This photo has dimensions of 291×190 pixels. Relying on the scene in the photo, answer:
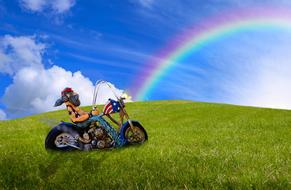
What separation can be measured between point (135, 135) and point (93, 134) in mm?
1486

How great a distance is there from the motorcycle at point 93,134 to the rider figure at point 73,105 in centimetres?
16

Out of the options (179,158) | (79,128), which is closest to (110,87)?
(79,128)

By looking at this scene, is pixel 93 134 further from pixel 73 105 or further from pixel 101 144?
pixel 73 105

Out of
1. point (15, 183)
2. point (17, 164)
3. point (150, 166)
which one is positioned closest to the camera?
point (15, 183)

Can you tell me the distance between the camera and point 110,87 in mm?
11805

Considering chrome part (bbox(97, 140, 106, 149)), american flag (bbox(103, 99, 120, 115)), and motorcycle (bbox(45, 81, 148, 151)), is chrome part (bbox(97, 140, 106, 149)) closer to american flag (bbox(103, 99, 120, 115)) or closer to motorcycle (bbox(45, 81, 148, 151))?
motorcycle (bbox(45, 81, 148, 151))

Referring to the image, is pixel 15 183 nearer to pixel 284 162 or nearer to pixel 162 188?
pixel 162 188

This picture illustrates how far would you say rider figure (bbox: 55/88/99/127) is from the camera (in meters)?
11.1

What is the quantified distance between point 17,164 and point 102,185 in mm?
3185

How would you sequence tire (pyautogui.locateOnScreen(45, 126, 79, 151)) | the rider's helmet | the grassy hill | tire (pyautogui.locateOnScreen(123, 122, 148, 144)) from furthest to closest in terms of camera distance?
tire (pyautogui.locateOnScreen(123, 122, 148, 144))
the rider's helmet
tire (pyautogui.locateOnScreen(45, 126, 79, 151))
the grassy hill

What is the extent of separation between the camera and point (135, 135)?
12211mm

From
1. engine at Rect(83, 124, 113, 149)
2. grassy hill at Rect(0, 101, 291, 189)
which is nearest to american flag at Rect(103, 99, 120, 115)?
engine at Rect(83, 124, 113, 149)

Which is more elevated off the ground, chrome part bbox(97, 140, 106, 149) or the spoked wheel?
the spoked wheel

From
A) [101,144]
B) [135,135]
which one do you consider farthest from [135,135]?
[101,144]
